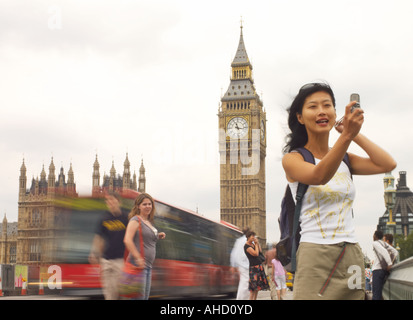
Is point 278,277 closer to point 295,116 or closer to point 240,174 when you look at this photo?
point 295,116

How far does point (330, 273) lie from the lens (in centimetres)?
235

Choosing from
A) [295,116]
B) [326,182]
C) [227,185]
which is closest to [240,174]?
[227,185]

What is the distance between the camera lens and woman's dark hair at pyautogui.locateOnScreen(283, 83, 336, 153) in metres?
2.56

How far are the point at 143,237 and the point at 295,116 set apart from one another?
2.76 metres

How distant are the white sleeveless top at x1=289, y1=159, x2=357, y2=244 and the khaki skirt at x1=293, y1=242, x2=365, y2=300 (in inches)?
1.2

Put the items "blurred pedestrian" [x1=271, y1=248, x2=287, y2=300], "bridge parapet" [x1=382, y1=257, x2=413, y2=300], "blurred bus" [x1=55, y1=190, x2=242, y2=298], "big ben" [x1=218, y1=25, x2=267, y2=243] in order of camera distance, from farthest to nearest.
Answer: "big ben" [x1=218, y1=25, x2=267, y2=243]
"blurred bus" [x1=55, y1=190, x2=242, y2=298]
"blurred pedestrian" [x1=271, y1=248, x2=287, y2=300]
"bridge parapet" [x1=382, y1=257, x2=413, y2=300]

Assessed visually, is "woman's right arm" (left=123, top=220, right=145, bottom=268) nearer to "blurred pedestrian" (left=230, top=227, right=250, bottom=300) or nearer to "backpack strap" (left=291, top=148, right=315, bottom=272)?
"backpack strap" (left=291, top=148, right=315, bottom=272)

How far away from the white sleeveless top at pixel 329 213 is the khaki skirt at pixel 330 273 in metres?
0.03

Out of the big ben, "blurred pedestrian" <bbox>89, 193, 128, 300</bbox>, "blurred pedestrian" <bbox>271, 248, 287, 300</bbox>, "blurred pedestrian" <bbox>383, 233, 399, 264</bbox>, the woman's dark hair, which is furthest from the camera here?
the big ben

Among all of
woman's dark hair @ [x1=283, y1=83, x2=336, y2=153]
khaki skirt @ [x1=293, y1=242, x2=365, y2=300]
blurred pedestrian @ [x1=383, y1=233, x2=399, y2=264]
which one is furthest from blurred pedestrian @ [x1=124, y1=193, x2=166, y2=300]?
blurred pedestrian @ [x1=383, y1=233, x2=399, y2=264]

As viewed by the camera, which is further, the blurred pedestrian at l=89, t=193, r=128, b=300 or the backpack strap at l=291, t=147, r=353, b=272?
the blurred pedestrian at l=89, t=193, r=128, b=300

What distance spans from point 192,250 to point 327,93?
13.0 m

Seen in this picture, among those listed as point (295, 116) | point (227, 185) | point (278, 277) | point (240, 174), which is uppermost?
point (240, 174)

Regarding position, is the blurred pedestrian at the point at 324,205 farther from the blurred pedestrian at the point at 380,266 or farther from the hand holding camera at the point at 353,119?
the blurred pedestrian at the point at 380,266
